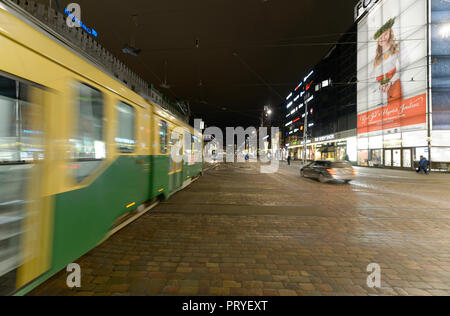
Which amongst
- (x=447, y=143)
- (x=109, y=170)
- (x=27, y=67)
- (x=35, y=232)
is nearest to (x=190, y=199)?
(x=109, y=170)

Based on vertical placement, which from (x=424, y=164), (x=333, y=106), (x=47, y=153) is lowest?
(x=424, y=164)

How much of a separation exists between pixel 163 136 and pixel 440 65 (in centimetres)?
2756

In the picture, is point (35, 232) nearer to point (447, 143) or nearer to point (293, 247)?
point (293, 247)

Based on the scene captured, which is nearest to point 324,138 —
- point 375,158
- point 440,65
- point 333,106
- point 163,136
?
point 333,106

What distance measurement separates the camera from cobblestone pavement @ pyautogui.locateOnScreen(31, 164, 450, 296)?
9.11 feet

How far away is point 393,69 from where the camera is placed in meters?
24.1

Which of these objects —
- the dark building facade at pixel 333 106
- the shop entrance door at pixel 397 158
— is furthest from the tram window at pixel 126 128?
the shop entrance door at pixel 397 158

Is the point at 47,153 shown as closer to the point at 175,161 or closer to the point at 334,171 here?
the point at 175,161

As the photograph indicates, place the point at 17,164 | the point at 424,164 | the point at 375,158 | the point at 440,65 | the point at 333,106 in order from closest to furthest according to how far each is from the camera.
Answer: the point at 17,164
the point at 424,164
the point at 440,65
the point at 375,158
the point at 333,106

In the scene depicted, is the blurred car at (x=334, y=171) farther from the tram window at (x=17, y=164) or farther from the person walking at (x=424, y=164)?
the tram window at (x=17, y=164)

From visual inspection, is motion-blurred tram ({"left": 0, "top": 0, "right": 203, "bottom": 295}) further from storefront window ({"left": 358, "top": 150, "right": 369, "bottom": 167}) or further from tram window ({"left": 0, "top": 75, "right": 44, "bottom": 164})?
storefront window ({"left": 358, "top": 150, "right": 369, "bottom": 167})

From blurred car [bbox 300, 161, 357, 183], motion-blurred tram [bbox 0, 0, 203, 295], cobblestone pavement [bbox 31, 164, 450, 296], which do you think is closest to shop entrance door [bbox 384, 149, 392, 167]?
blurred car [bbox 300, 161, 357, 183]

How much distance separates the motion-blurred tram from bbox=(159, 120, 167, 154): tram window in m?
2.49

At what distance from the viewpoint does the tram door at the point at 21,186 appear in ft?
7.45
